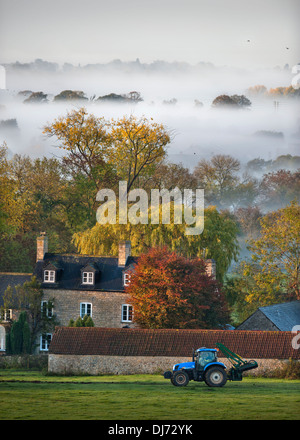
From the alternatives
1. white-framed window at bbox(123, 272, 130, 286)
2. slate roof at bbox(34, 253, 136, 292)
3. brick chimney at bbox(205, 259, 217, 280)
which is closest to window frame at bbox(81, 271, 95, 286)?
slate roof at bbox(34, 253, 136, 292)

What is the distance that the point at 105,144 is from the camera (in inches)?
2451

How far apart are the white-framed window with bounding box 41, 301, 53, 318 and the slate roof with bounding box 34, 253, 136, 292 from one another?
0.98 metres

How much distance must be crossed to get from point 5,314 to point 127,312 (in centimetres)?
659

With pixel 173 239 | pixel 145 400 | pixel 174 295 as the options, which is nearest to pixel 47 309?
pixel 174 295

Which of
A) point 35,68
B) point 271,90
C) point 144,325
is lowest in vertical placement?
point 144,325

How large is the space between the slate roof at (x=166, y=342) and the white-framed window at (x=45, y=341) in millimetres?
7971

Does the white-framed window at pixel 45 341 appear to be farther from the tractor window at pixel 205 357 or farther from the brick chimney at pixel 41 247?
the tractor window at pixel 205 357

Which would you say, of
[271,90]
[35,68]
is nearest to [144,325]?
[35,68]

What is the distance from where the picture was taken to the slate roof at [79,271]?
46.2 meters

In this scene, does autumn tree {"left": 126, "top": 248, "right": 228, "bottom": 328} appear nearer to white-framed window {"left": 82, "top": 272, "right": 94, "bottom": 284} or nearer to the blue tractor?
white-framed window {"left": 82, "top": 272, "right": 94, "bottom": 284}

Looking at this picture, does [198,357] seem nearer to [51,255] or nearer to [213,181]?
[51,255]

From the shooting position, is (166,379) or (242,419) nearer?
(242,419)

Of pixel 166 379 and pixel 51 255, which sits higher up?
pixel 51 255

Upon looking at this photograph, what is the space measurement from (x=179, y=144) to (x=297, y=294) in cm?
7048
